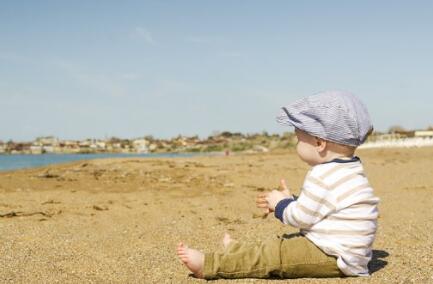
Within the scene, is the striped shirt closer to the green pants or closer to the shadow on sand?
the green pants

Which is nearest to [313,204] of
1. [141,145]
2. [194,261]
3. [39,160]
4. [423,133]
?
[194,261]

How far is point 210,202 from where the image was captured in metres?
6.17

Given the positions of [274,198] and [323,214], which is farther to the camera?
[274,198]

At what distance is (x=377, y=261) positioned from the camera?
118 inches

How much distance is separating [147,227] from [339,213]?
2251 millimetres

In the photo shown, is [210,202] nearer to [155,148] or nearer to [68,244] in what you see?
[68,244]

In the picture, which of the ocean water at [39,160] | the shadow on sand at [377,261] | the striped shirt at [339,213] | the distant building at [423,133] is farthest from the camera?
the distant building at [423,133]

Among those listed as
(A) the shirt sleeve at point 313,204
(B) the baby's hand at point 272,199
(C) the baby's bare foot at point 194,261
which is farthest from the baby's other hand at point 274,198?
(C) the baby's bare foot at point 194,261

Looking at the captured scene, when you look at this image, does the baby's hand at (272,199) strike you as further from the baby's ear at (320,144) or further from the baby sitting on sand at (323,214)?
the baby's ear at (320,144)

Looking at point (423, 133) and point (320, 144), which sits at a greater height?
point (320, 144)

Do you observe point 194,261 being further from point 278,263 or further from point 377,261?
point 377,261

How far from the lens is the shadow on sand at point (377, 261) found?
2.81 m

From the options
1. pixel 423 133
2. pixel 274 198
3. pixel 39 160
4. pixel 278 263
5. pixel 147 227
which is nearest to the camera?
pixel 278 263

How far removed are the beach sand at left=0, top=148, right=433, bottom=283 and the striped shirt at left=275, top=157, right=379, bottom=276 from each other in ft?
0.47
